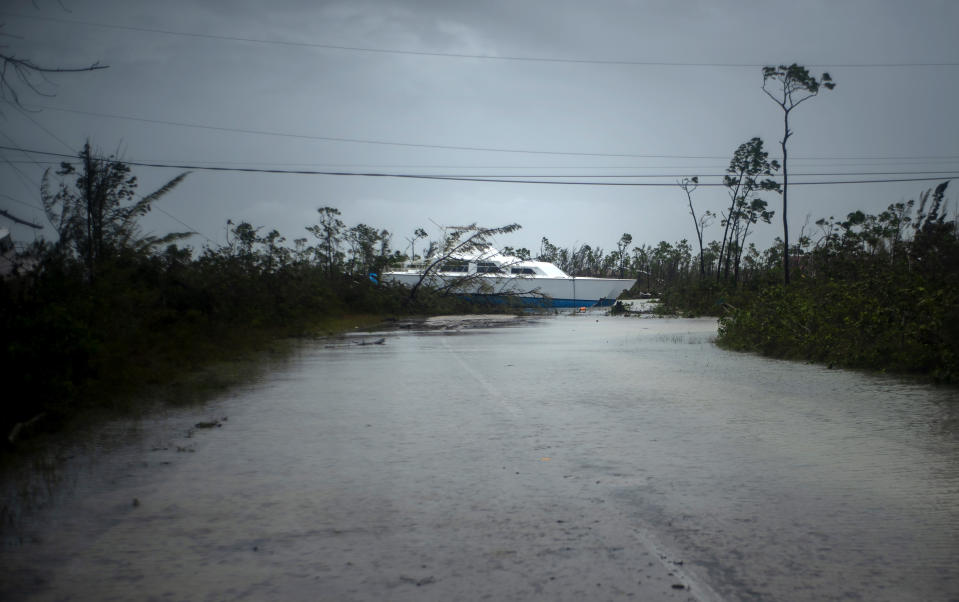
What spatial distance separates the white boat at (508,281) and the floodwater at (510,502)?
31704 mm

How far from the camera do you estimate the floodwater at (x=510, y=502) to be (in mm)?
3930

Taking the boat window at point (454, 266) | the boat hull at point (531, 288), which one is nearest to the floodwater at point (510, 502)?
the boat hull at point (531, 288)

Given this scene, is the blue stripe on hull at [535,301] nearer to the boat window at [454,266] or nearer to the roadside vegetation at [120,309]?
the boat window at [454,266]

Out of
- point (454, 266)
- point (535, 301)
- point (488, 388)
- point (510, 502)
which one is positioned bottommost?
point (510, 502)

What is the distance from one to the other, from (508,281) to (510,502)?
39.9m

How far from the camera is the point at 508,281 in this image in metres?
45.1

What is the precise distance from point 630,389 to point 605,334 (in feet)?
43.8

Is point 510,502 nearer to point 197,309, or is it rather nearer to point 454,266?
point 197,309

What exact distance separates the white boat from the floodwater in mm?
31704

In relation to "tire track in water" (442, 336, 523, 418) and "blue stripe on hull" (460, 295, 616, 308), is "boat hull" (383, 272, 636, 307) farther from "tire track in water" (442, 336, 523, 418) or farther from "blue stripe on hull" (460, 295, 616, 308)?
"tire track in water" (442, 336, 523, 418)

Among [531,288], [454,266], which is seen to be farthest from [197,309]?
[531,288]

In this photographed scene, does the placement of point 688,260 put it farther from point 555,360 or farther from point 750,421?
point 750,421

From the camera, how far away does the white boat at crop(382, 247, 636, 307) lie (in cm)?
4206

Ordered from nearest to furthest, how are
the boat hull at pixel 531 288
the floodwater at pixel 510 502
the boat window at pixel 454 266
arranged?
the floodwater at pixel 510 502 → the boat hull at pixel 531 288 → the boat window at pixel 454 266
